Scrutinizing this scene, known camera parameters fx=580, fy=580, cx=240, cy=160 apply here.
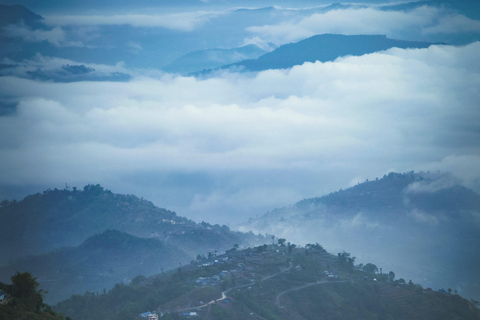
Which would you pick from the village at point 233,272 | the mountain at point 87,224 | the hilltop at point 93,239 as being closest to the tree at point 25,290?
the village at point 233,272

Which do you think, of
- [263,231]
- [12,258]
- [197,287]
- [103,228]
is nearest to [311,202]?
[263,231]

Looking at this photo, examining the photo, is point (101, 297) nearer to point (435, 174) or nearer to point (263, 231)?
point (263, 231)

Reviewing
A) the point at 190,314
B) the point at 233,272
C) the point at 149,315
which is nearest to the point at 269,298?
the point at 233,272

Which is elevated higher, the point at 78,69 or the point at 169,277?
the point at 78,69

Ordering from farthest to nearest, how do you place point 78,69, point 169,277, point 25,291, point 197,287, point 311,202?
1. point 78,69
2. point 311,202
3. point 169,277
4. point 197,287
5. point 25,291

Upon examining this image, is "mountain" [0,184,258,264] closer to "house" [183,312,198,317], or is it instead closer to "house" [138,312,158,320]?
"house" [138,312,158,320]

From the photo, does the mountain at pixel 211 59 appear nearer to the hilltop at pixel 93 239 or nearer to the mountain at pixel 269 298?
the hilltop at pixel 93 239

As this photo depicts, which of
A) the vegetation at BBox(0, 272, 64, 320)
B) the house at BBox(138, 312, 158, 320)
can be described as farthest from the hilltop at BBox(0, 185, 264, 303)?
the vegetation at BBox(0, 272, 64, 320)
